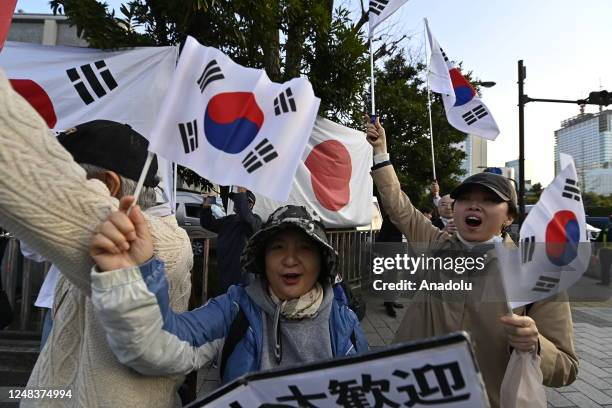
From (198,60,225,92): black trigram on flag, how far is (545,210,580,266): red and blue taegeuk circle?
1.39 m

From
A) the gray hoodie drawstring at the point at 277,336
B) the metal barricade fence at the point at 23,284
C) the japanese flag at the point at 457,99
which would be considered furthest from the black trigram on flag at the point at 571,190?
the japanese flag at the point at 457,99

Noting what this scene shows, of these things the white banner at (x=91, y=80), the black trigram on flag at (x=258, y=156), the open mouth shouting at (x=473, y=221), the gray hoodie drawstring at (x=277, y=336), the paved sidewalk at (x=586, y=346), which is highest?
the white banner at (x=91, y=80)

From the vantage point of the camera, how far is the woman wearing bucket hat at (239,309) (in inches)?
35.2

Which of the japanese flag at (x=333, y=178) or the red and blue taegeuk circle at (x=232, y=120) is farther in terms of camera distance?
the japanese flag at (x=333, y=178)

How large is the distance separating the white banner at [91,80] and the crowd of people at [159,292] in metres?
2.84

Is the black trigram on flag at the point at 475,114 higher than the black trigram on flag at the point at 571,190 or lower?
higher

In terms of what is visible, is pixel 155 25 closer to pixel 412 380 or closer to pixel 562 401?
A: pixel 412 380

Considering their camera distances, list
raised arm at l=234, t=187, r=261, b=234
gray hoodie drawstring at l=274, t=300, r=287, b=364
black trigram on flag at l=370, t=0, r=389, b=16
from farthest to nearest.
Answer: black trigram on flag at l=370, t=0, r=389, b=16, raised arm at l=234, t=187, r=261, b=234, gray hoodie drawstring at l=274, t=300, r=287, b=364

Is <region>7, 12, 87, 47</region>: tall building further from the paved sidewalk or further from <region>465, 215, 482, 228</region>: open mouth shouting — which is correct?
<region>465, 215, 482, 228</region>: open mouth shouting

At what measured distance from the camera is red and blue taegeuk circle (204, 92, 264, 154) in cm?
142

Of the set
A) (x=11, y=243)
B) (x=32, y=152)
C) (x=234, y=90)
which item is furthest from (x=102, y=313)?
(x=11, y=243)

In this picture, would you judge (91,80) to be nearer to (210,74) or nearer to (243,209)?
(243,209)

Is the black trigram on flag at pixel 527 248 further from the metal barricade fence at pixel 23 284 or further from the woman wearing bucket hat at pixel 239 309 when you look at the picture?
the metal barricade fence at pixel 23 284

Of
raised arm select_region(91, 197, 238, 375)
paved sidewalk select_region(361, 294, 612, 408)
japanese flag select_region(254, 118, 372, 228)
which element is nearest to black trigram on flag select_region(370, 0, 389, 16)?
japanese flag select_region(254, 118, 372, 228)
